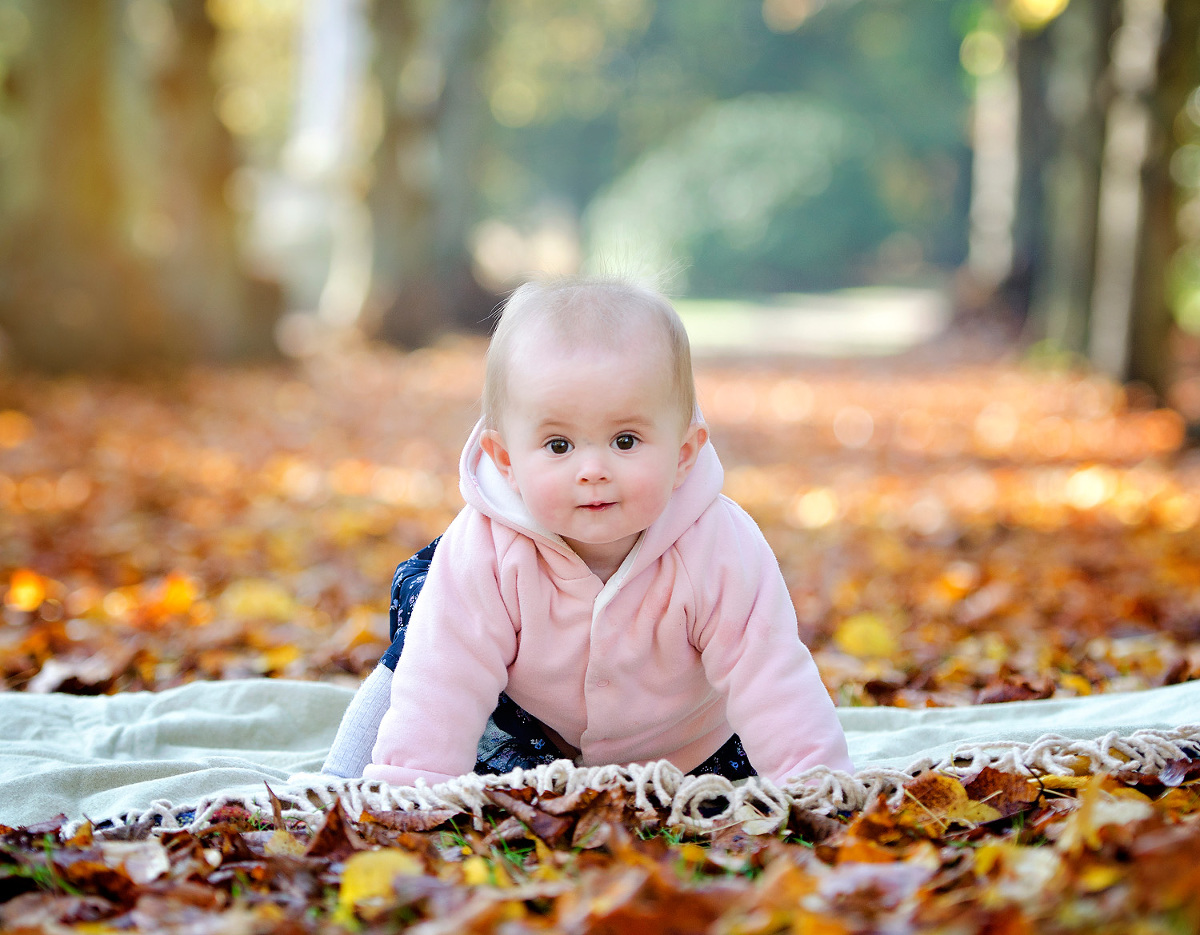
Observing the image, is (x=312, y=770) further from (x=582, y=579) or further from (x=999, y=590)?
(x=999, y=590)

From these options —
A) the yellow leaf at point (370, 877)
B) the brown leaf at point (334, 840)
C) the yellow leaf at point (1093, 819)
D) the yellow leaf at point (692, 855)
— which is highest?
the yellow leaf at point (1093, 819)

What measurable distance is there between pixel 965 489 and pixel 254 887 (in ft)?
20.0

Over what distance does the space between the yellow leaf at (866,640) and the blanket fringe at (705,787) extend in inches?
60.2

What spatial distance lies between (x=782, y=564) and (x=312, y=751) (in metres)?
2.92

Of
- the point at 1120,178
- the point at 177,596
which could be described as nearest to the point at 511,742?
the point at 177,596

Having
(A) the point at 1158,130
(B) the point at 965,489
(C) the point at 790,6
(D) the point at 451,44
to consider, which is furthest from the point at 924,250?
(B) the point at 965,489

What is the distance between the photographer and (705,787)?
229 centimetres

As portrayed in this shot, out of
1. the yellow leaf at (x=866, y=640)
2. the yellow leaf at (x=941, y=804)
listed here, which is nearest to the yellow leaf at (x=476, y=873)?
the yellow leaf at (x=941, y=804)

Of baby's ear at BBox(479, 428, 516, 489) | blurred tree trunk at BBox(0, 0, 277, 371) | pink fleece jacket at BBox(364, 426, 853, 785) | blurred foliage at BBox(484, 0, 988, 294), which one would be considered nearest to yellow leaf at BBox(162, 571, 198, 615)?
pink fleece jacket at BBox(364, 426, 853, 785)

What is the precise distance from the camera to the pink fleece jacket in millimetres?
2365

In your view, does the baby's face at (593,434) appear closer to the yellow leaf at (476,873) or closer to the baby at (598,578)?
the baby at (598,578)

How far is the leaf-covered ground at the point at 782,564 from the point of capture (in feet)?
5.64

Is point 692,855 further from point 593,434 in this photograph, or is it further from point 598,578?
point 593,434

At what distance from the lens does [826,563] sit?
5.55 m
